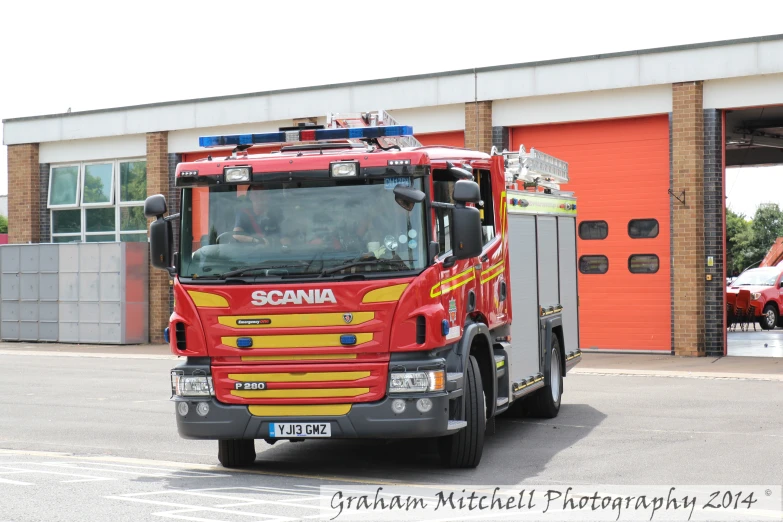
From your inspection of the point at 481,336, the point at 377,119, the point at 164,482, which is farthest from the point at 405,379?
the point at 377,119

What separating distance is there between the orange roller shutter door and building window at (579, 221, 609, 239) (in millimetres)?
90

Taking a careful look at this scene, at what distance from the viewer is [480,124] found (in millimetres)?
24438

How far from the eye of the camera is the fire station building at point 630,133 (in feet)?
71.6

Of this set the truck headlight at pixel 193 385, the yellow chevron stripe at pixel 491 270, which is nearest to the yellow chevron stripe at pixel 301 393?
the truck headlight at pixel 193 385

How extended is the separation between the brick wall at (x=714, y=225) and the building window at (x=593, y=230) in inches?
87.2

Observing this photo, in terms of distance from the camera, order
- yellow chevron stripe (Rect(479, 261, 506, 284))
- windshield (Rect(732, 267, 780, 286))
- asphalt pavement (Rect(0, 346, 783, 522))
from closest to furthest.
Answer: asphalt pavement (Rect(0, 346, 783, 522))
yellow chevron stripe (Rect(479, 261, 506, 284))
windshield (Rect(732, 267, 780, 286))

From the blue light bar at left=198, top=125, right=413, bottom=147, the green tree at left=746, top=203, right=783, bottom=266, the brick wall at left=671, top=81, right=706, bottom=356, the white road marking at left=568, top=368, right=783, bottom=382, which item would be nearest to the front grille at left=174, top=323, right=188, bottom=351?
the blue light bar at left=198, top=125, right=413, bottom=147

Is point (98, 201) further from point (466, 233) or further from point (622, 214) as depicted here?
point (466, 233)

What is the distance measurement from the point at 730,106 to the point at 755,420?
10.3 metres

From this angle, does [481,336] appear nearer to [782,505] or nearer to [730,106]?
[782,505]

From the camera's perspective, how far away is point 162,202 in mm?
9773

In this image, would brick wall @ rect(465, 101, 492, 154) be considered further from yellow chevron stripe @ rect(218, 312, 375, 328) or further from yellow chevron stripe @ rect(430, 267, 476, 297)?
yellow chevron stripe @ rect(218, 312, 375, 328)

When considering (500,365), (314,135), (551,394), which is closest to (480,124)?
(551,394)

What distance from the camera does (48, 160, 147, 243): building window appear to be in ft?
99.4
